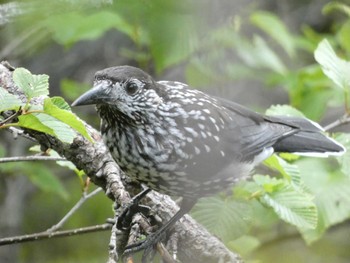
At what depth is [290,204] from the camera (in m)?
3.52

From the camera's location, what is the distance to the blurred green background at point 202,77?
3.75m

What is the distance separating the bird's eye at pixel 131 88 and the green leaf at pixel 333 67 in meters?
0.98

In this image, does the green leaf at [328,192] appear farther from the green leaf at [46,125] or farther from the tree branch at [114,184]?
the green leaf at [46,125]

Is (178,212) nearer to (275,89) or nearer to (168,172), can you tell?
(168,172)

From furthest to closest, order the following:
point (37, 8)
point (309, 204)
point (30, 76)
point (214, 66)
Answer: point (214, 66) → point (309, 204) → point (30, 76) → point (37, 8)

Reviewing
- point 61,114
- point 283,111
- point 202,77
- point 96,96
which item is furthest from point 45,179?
point 61,114

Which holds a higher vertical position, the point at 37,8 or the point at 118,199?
the point at 37,8

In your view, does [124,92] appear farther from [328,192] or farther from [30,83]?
[328,192]

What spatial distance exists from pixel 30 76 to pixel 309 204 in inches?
64.0

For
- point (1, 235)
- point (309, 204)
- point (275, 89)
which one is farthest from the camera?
point (275, 89)

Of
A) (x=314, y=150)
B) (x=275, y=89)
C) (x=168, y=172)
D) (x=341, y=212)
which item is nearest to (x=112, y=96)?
(x=168, y=172)

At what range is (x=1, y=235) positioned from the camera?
5777mm

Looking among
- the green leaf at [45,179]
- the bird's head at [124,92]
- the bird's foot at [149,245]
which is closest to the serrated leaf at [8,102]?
the bird's head at [124,92]

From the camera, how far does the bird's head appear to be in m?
3.00
